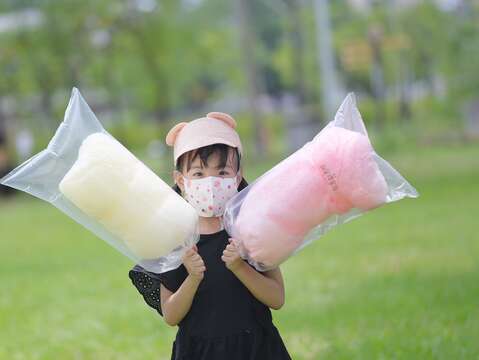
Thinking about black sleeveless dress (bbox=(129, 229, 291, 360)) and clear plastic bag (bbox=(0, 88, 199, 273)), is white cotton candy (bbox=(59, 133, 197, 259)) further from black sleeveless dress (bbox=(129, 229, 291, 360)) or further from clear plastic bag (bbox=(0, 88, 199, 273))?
black sleeveless dress (bbox=(129, 229, 291, 360))

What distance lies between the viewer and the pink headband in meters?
3.50

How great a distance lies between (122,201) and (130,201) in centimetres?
3

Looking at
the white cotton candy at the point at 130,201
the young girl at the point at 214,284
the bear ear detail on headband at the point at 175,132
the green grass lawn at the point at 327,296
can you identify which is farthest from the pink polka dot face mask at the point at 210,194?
the green grass lawn at the point at 327,296

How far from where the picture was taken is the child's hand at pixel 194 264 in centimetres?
341

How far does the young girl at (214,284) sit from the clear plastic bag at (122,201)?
0.12 meters

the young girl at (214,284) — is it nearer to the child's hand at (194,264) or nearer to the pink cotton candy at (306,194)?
the child's hand at (194,264)

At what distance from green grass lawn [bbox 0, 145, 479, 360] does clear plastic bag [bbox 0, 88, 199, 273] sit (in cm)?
264

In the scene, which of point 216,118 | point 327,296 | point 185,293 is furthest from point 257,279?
point 327,296

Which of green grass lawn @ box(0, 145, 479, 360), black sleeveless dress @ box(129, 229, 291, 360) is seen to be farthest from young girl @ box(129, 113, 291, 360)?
green grass lawn @ box(0, 145, 479, 360)

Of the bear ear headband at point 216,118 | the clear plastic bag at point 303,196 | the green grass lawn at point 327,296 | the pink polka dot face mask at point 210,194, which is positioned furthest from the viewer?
the green grass lawn at point 327,296

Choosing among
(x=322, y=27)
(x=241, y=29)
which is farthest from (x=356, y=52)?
(x=241, y=29)

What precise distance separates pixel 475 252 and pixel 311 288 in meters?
2.11

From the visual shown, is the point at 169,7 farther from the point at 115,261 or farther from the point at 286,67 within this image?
the point at 286,67

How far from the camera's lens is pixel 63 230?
15.3 metres
